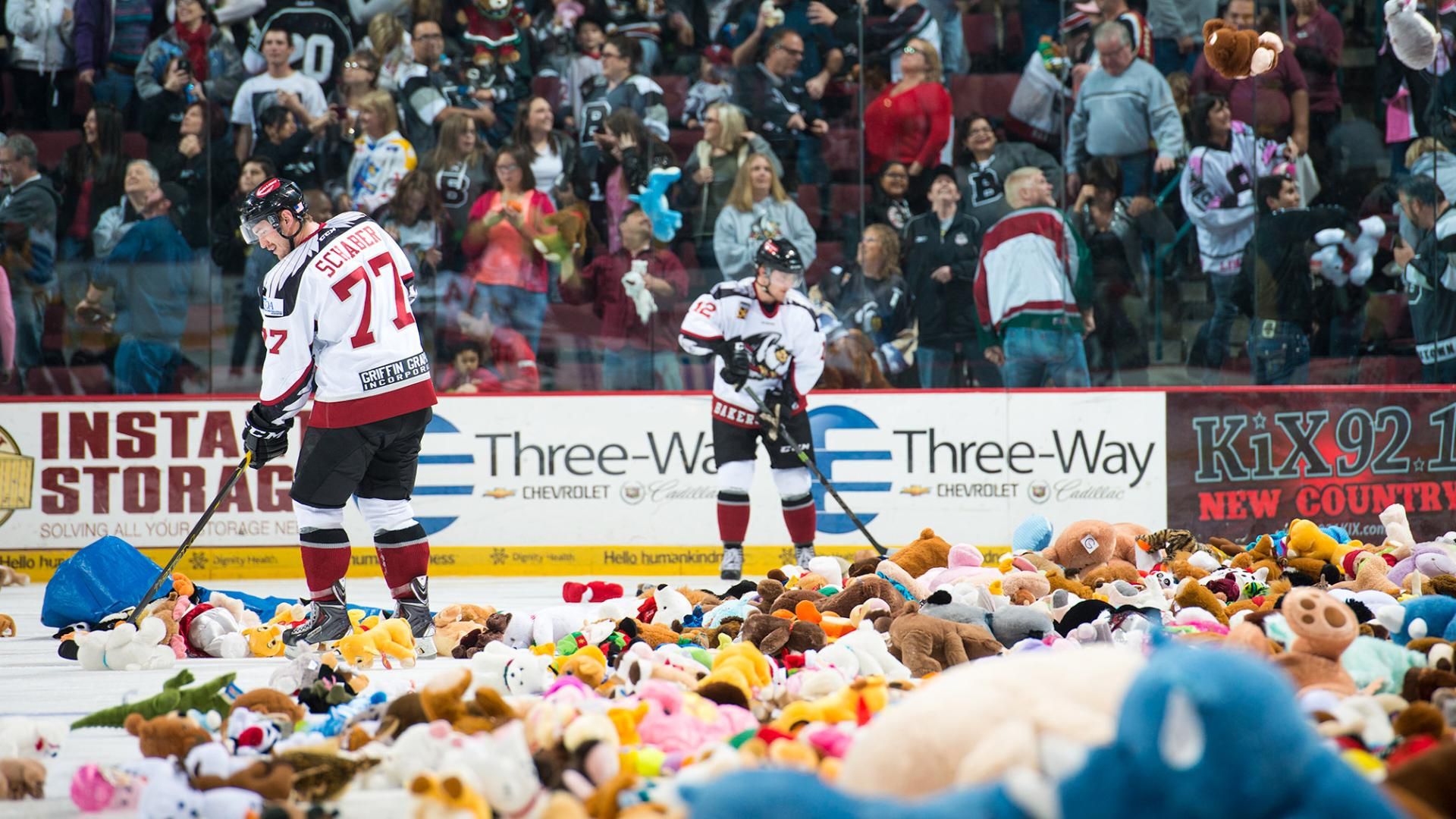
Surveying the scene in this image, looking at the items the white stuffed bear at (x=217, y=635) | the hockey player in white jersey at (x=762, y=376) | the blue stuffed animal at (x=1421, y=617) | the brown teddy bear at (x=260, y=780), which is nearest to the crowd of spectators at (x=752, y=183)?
the hockey player in white jersey at (x=762, y=376)

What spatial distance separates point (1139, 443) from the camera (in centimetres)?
654

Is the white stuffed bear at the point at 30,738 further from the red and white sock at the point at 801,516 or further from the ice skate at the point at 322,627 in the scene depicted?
the red and white sock at the point at 801,516

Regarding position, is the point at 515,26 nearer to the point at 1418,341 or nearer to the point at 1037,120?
the point at 1037,120

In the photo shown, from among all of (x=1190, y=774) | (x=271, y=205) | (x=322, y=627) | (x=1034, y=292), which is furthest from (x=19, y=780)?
(x=1034, y=292)

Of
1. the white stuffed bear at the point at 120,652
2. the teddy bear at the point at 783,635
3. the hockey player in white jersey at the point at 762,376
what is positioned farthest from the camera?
the hockey player in white jersey at the point at 762,376

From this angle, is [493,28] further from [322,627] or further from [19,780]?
[19,780]

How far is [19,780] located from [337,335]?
1976 mm

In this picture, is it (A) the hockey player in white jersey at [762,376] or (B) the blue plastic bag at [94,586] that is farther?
(A) the hockey player in white jersey at [762,376]

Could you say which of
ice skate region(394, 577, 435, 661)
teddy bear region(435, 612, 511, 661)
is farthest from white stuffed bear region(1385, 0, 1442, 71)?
ice skate region(394, 577, 435, 661)

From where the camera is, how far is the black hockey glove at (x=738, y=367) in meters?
5.55

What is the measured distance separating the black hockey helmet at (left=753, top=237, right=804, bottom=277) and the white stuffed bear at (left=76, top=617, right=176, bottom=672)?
2.89 m

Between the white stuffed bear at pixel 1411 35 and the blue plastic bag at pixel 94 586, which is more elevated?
the white stuffed bear at pixel 1411 35

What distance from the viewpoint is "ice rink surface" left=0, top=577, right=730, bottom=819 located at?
6.35 feet

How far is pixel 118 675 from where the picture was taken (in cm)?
346
